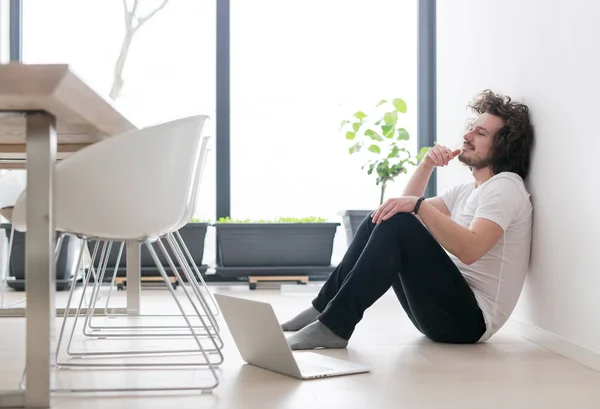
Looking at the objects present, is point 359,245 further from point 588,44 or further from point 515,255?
point 588,44

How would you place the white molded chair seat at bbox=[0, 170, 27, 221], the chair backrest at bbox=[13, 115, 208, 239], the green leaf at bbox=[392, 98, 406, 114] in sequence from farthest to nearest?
1. the green leaf at bbox=[392, 98, 406, 114]
2. the white molded chair seat at bbox=[0, 170, 27, 221]
3. the chair backrest at bbox=[13, 115, 208, 239]

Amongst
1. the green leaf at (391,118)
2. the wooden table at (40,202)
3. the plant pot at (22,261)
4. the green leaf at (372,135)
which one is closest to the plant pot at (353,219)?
the green leaf at (372,135)

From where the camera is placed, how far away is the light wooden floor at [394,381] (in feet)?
6.17

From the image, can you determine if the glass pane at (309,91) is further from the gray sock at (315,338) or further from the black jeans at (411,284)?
the gray sock at (315,338)

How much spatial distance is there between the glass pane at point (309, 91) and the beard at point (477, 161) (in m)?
2.51

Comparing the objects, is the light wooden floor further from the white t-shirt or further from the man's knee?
the man's knee

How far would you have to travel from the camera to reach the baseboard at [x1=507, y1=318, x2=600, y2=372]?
91.7 inches

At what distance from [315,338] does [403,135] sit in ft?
9.12

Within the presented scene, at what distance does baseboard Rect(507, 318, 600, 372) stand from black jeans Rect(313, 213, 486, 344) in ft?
0.75

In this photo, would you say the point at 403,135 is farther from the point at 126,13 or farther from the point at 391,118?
the point at 126,13

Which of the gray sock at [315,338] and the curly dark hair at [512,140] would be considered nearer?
the gray sock at [315,338]

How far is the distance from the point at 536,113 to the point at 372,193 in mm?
2683

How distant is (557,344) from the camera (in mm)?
2598

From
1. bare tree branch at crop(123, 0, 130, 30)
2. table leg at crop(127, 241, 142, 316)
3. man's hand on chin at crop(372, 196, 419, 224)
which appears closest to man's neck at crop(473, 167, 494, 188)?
man's hand on chin at crop(372, 196, 419, 224)
